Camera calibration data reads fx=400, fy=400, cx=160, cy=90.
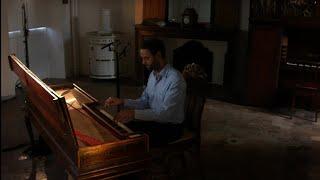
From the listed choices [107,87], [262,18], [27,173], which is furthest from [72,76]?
[27,173]

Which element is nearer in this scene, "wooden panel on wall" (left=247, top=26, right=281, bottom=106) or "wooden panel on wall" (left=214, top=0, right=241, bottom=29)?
"wooden panel on wall" (left=247, top=26, right=281, bottom=106)

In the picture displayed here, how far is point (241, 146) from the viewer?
3840 millimetres

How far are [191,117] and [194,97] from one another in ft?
0.51

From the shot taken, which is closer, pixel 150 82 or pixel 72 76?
pixel 150 82

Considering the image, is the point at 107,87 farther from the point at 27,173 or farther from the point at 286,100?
the point at 27,173

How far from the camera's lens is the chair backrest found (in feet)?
8.77

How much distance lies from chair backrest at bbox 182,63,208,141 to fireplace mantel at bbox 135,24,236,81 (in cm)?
285

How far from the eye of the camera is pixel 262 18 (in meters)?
4.92

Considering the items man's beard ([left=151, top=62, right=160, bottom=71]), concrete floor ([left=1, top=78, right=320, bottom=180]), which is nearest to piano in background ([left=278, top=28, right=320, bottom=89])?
concrete floor ([left=1, top=78, right=320, bottom=180])

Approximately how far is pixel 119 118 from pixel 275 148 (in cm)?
207

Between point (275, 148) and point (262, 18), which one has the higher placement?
point (262, 18)

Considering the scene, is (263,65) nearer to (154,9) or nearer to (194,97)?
(154,9)

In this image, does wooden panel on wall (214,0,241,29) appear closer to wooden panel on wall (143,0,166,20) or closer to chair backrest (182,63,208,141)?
wooden panel on wall (143,0,166,20)

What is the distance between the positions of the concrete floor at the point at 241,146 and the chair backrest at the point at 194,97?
15.7 inches
